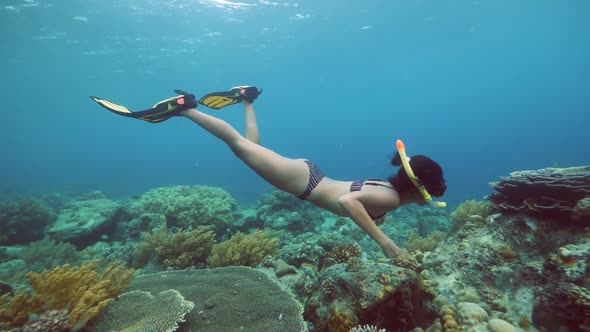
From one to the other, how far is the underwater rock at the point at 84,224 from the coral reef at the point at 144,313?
787cm

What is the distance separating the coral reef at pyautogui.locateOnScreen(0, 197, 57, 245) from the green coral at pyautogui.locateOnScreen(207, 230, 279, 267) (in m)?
10.2

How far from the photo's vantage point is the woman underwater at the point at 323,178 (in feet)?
12.0

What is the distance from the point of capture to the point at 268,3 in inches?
1039

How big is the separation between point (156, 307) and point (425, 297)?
335 centimetres

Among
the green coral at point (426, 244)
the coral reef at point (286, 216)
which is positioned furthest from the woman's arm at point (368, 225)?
the coral reef at point (286, 216)

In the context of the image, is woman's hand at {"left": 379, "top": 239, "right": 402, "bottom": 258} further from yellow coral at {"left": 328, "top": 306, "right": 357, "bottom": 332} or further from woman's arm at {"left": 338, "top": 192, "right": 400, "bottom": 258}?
yellow coral at {"left": 328, "top": 306, "right": 357, "bottom": 332}

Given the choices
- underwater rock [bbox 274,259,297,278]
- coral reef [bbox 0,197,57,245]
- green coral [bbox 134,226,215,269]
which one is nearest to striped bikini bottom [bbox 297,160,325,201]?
underwater rock [bbox 274,259,297,278]

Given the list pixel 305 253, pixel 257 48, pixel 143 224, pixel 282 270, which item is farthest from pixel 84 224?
pixel 257 48

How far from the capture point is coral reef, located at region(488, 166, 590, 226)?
3.55m

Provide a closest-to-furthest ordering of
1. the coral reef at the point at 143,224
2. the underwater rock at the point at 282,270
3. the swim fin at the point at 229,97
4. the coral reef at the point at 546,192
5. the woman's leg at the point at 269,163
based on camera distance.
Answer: the coral reef at the point at 546,192, the woman's leg at the point at 269,163, the underwater rock at the point at 282,270, the swim fin at the point at 229,97, the coral reef at the point at 143,224

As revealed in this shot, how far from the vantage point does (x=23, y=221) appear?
11.3 meters

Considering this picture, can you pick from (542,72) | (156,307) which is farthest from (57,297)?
(542,72)

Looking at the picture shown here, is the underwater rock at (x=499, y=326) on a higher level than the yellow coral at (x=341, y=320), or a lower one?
higher

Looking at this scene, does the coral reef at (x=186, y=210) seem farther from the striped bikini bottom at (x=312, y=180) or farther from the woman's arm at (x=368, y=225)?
the woman's arm at (x=368, y=225)
